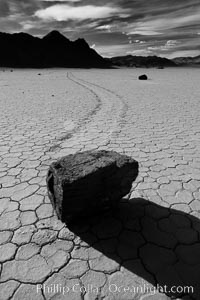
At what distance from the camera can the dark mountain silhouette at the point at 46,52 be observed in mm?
106744

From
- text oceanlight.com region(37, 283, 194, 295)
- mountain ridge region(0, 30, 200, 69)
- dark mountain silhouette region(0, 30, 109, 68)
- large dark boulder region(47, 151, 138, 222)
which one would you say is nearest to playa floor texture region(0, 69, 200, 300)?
text oceanlight.com region(37, 283, 194, 295)

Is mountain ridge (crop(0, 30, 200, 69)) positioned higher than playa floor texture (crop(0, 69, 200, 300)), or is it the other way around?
mountain ridge (crop(0, 30, 200, 69))

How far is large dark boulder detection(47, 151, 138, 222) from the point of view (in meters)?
2.20

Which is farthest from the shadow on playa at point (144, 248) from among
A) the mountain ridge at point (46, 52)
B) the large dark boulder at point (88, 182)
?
the mountain ridge at point (46, 52)

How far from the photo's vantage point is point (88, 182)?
2219 millimetres

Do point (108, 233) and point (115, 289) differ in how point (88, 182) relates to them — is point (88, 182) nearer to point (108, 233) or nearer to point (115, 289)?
point (108, 233)

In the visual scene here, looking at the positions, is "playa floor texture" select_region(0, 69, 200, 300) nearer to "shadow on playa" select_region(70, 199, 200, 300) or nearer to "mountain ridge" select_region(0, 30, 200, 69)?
"shadow on playa" select_region(70, 199, 200, 300)

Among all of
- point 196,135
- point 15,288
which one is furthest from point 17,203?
point 196,135

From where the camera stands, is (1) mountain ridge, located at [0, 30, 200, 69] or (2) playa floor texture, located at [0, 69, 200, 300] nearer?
(2) playa floor texture, located at [0, 69, 200, 300]

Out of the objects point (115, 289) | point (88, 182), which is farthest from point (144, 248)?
point (88, 182)

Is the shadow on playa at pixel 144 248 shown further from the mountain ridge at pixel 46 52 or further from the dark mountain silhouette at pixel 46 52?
the dark mountain silhouette at pixel 46 52

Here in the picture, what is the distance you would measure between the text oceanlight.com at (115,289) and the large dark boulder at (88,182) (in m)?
0.69

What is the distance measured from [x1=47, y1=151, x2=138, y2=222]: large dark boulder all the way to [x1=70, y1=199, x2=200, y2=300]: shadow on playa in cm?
26

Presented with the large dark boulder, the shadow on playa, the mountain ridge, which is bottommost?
the shadow on playa
